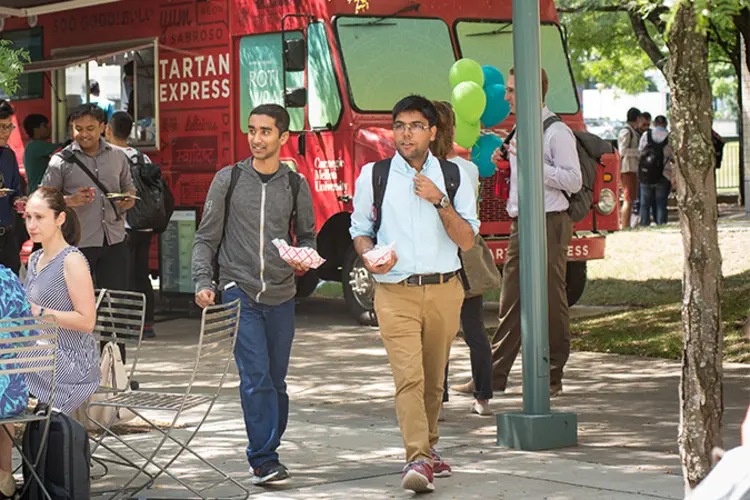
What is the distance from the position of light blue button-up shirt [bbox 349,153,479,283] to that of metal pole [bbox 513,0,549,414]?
39.0 inches

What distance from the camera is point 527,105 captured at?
7840mm

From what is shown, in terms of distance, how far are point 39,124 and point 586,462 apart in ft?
26.6

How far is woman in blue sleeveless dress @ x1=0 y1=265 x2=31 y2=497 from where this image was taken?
19.4 feet

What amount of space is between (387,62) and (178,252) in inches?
110

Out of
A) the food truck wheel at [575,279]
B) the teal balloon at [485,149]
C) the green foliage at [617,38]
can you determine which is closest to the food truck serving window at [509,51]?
the green foliage at [617,38]

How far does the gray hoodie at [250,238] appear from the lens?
274 inches

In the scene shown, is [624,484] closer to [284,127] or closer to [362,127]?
[284,127]

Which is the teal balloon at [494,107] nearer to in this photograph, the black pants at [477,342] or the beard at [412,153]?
the black pants at [477,342]

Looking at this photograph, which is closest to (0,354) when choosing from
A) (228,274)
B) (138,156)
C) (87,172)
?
(228,274)

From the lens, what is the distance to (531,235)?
7859 millimetres

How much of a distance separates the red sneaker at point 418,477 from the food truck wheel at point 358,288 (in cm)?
660

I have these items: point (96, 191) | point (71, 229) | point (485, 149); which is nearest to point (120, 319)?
point (71, 229)

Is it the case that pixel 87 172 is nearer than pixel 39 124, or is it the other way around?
pixel 87 172

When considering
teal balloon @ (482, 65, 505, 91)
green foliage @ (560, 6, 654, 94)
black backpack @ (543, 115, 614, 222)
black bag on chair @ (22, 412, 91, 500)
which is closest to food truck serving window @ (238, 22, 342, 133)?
teal balloon @ (482, 65, 505, 91)
